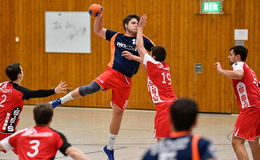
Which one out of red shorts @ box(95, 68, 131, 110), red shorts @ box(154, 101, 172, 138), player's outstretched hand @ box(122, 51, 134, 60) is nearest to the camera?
red shorts @ box(154, 101, 172, 138)

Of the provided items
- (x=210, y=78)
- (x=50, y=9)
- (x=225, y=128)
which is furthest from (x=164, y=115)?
(x=50, y=9)

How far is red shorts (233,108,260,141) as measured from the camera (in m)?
7.65

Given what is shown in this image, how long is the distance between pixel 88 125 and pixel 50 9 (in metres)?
4.26

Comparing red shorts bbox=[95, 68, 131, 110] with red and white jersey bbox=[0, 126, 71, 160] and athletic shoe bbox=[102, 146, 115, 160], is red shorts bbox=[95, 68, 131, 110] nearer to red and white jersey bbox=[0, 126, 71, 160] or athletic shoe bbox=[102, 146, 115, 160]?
athletic shoe bbox=[102, 146, 115, 160]

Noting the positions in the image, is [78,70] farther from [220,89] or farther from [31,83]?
[220,89]

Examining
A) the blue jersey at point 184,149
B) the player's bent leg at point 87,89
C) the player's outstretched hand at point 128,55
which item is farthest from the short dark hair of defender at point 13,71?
the blue jersey at point 184,149

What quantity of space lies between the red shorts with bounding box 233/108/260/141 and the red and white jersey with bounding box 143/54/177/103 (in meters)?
1.01

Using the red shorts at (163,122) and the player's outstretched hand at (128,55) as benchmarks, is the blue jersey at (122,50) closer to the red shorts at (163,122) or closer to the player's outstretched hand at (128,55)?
the player's outstretched hand at (128,55)

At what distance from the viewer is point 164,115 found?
765 cm

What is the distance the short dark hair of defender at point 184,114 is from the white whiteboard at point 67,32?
11528mm

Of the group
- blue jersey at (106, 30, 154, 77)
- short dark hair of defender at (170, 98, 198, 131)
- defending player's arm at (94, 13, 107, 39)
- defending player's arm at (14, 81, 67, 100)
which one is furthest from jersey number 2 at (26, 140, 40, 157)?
defending player's arm at (94, 13, 107, 39)

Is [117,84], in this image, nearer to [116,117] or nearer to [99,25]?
[116,117]

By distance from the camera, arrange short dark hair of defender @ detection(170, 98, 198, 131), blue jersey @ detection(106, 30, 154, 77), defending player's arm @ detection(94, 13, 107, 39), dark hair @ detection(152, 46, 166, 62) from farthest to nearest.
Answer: defending player's arm @ detection(94, 13, 107, 39) → blue jersey @ detection(106, 30, 154, 77) → dark hair @ detection(152, 46, 166, 62) → short dark hair of defender @ detection(170, 98, 198, 131)

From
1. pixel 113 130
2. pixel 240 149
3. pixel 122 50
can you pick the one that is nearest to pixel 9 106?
pixel 113 130
